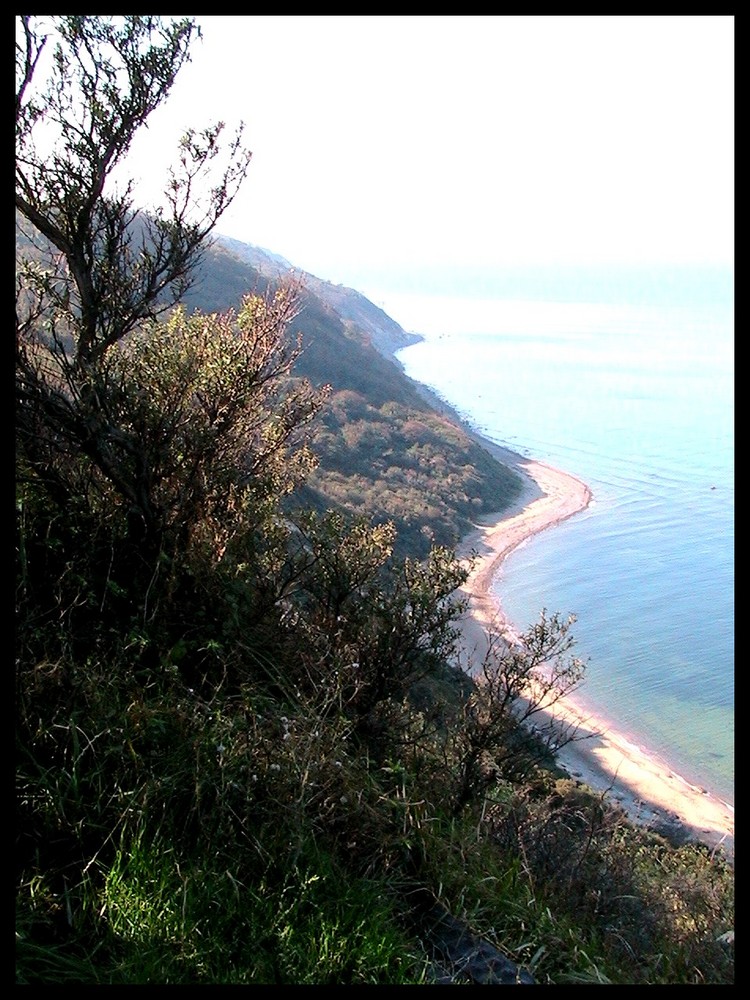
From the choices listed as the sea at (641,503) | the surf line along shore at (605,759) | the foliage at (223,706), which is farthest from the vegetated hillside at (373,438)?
the foliage at (223,706)

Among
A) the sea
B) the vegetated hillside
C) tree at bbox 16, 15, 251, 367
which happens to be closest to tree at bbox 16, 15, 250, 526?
tree at bbox 16, 15, 251, 367

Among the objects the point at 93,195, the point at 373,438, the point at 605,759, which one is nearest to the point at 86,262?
the point at 93,195

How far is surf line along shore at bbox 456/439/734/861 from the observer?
7.73 m

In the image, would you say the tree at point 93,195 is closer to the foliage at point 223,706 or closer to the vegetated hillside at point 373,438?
the foliage at point 223,706

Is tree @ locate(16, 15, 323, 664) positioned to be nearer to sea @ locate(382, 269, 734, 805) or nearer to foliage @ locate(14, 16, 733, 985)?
foliage @ locate(14, 16, 733, 985)

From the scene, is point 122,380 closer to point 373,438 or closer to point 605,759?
point 605,759

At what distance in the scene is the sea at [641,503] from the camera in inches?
226

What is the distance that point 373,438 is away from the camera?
18.8 metres

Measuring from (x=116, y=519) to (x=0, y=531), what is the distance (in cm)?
145

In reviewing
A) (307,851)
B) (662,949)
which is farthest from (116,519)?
(662,949)

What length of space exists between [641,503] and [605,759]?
998 centimetres

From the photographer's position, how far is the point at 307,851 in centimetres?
215

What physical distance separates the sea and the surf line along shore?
256mm
